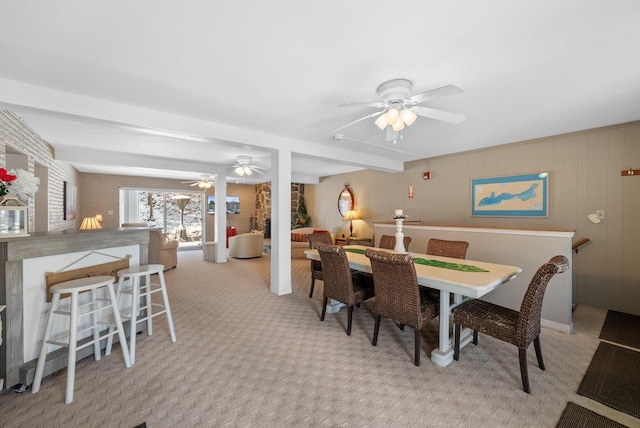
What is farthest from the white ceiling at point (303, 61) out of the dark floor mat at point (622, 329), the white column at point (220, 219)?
the white column at point (220, 219)

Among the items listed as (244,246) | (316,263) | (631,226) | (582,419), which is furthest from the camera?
(244,246)

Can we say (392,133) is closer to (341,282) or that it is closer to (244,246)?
(341,282)

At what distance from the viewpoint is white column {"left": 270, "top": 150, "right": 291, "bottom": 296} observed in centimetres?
398

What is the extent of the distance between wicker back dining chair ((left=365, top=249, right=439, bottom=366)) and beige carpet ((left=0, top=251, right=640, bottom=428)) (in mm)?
349

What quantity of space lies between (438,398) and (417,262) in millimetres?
1311

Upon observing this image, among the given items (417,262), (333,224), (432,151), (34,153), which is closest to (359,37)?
(417,262)

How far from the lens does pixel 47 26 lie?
5.29 feet

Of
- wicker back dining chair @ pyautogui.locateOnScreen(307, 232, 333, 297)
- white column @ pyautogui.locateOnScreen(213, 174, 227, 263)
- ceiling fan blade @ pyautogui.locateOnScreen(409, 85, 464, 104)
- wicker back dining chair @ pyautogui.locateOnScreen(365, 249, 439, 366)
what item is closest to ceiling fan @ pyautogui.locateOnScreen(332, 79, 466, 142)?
ceiling fan blade @ pyautogui.locateOnScreen(409, 85, 464, 104)

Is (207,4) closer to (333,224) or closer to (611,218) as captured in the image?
(611,218)

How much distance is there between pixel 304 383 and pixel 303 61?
2.36 meters

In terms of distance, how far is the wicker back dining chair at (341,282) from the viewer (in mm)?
2766

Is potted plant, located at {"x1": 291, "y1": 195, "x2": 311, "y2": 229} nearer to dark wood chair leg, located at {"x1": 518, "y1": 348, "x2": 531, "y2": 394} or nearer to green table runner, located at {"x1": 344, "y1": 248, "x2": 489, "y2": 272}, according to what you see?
green table runner, located at {"x1": 344, "y1": 248, "x2": 489, "y2": 272}

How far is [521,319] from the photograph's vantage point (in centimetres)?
192

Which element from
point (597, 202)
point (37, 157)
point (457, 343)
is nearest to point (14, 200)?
point (37, 157)
